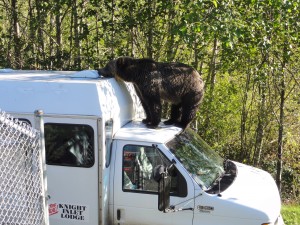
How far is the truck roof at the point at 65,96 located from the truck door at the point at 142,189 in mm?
525

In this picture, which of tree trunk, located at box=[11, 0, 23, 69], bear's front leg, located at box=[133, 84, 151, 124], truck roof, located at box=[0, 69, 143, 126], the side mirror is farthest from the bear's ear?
tree trunk, located at box=[11, 0, 23, 69]

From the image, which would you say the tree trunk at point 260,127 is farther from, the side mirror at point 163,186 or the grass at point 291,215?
the side mirror at point 163,186

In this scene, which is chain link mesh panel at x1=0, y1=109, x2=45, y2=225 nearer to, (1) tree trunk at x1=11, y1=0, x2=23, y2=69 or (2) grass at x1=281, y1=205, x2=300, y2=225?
(2) grass at x1=281, y1=205, x2=300, y2=225

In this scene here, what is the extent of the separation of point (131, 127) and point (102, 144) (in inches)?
28.4

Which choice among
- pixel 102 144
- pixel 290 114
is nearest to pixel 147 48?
pixel 290 114

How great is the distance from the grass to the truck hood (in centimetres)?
310

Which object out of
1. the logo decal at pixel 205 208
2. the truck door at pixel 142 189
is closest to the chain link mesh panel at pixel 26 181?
the truck door at pixel 142 189

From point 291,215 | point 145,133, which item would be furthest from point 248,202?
point 291,215

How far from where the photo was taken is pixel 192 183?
16.3ft

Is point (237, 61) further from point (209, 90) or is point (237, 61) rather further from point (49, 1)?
point (49, 1)

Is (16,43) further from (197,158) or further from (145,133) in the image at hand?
(197,158)

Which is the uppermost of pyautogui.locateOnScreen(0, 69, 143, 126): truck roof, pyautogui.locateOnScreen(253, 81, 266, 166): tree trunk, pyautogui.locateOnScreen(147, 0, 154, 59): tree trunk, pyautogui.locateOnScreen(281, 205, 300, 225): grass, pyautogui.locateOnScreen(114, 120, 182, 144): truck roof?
pyautogui.locateOnScreen(147, 0, 154, 59): tree trunk

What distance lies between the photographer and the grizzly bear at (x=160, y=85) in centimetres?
604

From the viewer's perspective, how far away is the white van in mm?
4875
